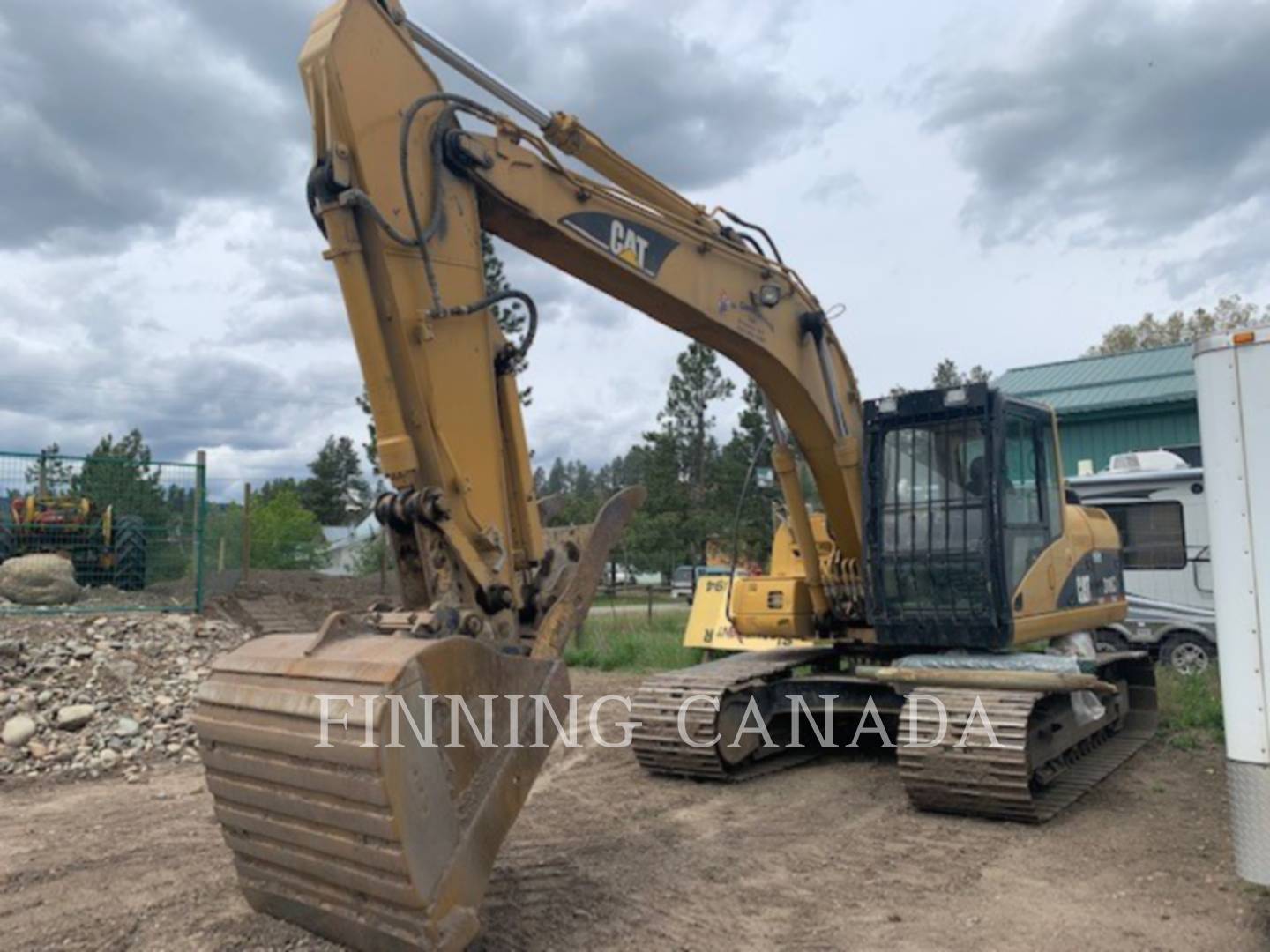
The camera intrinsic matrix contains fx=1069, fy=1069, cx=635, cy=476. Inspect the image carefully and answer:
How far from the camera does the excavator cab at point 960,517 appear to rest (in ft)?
21.6

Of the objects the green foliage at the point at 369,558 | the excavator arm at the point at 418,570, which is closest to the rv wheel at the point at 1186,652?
the excavator arm at the point at 418,570

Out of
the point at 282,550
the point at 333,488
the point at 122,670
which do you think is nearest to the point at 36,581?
the point at 122,670

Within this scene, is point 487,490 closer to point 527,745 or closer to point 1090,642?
point 527,745

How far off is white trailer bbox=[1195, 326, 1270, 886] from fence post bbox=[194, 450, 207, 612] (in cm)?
1024

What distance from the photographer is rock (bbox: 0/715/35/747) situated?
805 cm

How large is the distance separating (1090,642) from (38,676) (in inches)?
331

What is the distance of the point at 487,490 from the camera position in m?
4.42

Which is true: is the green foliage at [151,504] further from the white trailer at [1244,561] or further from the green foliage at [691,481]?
the green foliage at [691,481]

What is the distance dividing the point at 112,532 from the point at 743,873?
359 inches

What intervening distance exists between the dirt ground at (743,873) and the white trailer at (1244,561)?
3.00ft

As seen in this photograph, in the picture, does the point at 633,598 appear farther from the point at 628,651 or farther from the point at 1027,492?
the point at 1027,492

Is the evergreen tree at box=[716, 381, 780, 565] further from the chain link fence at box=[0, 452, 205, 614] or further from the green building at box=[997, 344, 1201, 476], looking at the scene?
the chain link fence at box=[0, 452, 205, 614]

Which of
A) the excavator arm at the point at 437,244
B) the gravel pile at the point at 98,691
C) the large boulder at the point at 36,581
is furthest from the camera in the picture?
the large boulder at the point at 36,581

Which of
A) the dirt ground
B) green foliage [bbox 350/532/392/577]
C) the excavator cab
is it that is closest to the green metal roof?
green foliage [bbox 350/532/392/577]
